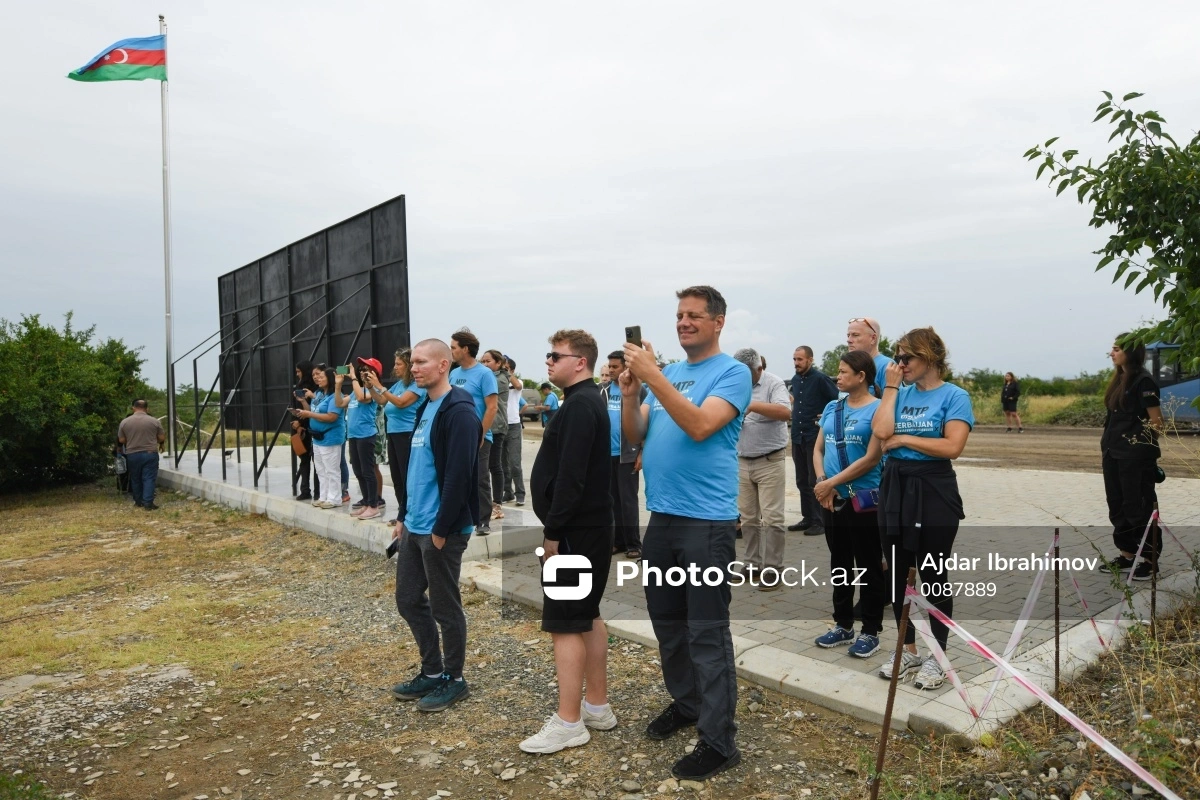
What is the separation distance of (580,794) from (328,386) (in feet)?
24.3

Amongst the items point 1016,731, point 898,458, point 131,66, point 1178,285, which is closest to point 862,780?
point 1016,731

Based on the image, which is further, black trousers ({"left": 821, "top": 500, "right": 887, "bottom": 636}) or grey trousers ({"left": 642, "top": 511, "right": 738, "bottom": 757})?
black trousers ({"left": 821, "top": 500, "right": 887, "bottom": 636})

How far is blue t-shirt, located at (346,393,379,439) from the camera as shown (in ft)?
29.7

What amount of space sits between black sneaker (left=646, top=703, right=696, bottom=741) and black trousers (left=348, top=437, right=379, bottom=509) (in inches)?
232

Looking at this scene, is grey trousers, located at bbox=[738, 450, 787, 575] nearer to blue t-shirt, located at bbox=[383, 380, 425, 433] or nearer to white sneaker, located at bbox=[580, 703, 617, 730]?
white sneaker, located at bbox=[580, 703, 617, 730]

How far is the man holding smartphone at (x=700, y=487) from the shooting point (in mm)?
3520

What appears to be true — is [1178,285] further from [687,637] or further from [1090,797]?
[687,637]

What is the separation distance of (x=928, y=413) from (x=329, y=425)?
7.32 m

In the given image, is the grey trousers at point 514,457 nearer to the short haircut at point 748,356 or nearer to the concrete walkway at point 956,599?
the concrete walkway at point 956,599

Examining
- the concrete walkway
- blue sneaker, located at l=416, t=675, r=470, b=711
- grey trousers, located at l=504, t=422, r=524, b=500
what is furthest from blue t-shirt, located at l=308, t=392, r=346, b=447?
blue sneaker, located at l=416, t=675, r=470, b=711

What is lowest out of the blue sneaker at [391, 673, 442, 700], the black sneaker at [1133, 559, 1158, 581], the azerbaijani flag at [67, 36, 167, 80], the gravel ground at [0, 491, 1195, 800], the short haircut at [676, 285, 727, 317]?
the gravel ground at [0, 491, 1195, 800]

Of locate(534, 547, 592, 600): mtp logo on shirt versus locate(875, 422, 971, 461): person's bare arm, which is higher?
locate(875, 422, 971, 461): person's bare arm

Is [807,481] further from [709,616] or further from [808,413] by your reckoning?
[709,616]

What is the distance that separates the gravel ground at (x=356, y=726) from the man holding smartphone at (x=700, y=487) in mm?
322
